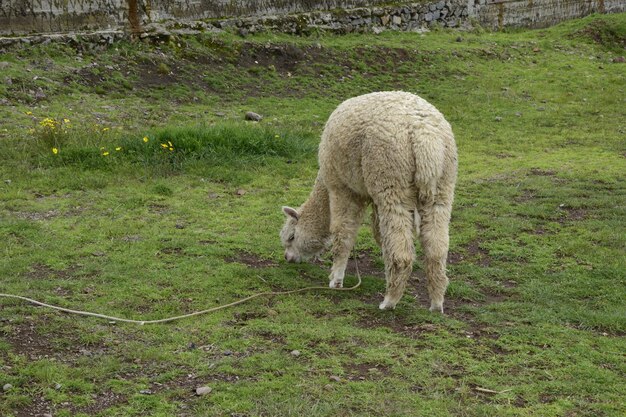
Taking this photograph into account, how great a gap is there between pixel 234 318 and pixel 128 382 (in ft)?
4.27

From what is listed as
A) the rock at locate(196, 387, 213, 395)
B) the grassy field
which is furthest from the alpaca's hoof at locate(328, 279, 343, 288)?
the rock at locate(196, 387, 213, 395)

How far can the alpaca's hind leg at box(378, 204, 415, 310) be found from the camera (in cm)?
623

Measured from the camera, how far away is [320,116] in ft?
41.1

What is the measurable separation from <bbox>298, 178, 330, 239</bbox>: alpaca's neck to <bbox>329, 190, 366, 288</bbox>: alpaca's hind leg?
1.22 ft

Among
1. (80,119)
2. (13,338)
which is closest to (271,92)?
(80,119)

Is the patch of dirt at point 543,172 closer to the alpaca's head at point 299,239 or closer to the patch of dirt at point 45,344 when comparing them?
the alpaca's head at point 299,239

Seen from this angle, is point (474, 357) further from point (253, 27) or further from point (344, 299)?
point (253, 27)

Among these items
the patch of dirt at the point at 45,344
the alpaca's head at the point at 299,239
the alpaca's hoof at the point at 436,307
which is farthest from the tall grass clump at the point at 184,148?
the alpaca's hoof at the point at 436,307

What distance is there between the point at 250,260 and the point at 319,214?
31.5 inches

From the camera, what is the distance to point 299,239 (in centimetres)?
753

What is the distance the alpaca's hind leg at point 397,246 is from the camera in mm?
6230

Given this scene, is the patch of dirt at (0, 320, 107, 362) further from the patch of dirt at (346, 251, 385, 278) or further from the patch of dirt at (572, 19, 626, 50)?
the patch of dirt at (572, 19, 626, 50)

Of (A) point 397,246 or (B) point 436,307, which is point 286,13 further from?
(B) point 436,307

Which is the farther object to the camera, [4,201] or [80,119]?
[80,119]
